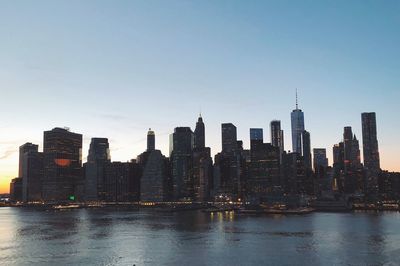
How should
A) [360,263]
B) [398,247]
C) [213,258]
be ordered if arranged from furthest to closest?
1. [398,247]
2. [213,258]
3. [360,263]

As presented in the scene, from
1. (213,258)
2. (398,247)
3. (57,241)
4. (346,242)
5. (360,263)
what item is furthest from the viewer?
(57,241)

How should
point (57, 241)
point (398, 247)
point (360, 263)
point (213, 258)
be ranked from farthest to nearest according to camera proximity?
point (57, 241) → point (398, 247) → point (213, 258) → point (360, 263)

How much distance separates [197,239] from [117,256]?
108 feet

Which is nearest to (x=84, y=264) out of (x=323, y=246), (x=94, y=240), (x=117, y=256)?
(x=117, y=256)

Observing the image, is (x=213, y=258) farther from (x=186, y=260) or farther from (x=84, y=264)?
(x=84, y=264)

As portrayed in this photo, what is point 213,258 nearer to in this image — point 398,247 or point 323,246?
point 323,246

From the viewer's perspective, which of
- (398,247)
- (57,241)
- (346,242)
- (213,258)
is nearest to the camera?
(213,258)

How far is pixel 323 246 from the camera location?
107312 mm

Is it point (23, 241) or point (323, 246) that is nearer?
point (323, 246)

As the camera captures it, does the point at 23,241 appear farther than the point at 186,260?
Yes

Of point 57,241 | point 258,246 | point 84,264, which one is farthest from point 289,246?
point 57,241

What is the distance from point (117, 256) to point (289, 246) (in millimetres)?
39327

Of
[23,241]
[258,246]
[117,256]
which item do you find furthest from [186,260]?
[23,241]

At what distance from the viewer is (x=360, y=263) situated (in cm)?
8294
